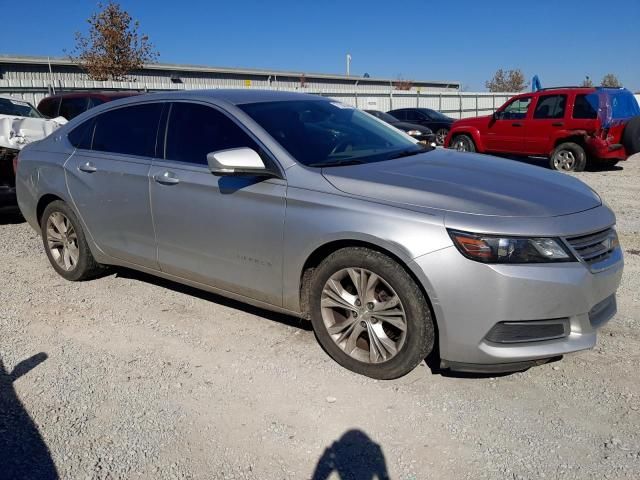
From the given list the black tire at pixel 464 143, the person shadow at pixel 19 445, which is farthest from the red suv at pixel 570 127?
the person shadow at pixel 19 445

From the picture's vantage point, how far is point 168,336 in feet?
13.0

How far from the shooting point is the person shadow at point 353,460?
8.25 feet

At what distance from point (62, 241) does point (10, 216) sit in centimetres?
374

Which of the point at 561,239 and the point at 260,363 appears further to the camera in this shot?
the point at 260,363

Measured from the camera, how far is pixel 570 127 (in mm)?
11938

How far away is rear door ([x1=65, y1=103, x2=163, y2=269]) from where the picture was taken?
166 inches

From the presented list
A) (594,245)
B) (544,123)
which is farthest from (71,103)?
(594,245)

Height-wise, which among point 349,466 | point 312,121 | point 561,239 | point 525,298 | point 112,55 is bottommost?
point 349,466

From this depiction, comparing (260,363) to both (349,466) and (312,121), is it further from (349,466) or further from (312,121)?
(312,121)

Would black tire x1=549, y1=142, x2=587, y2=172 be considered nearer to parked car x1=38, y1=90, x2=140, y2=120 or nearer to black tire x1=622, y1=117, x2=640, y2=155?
black tire x1=622, y1=117, x2=640, y2=155

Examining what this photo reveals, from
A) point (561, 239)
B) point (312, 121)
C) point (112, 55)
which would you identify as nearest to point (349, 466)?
point (561, 239)

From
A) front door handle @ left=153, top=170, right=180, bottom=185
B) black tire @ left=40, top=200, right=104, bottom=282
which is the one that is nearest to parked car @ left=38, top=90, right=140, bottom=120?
black tire @ left=40, top=200, right=104, bottom=282

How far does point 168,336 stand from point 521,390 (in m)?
2.32

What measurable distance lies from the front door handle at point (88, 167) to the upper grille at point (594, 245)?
3522 millimetres
